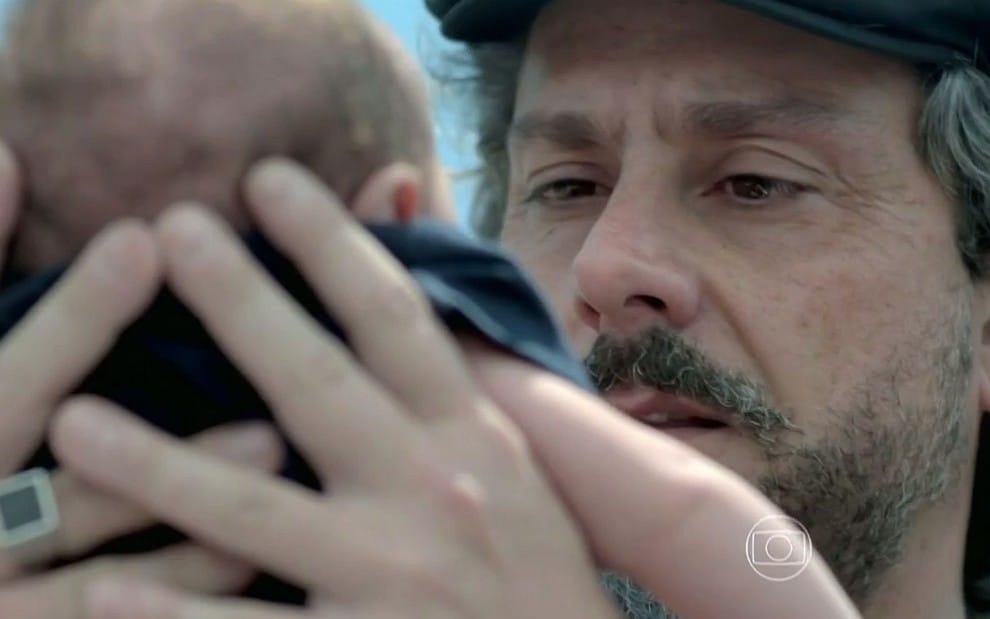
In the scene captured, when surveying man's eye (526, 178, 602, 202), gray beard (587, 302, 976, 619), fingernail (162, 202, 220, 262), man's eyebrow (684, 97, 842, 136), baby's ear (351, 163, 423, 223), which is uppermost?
fingernail (162, 202, 220, 262)

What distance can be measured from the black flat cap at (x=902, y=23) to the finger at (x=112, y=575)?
55.1 inches

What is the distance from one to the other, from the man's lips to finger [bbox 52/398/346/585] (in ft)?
3.25

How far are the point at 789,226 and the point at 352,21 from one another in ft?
3.72

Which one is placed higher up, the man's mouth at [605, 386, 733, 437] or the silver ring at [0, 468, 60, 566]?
the silver ring at [0, 468, 60, 566]

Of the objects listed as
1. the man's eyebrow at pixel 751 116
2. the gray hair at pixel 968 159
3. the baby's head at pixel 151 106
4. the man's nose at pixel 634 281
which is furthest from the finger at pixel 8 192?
the gray hair at pixel 968 159

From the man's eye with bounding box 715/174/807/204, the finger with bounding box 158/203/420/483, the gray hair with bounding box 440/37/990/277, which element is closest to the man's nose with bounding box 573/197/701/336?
the man's eye with bounding box 715/174/807/204

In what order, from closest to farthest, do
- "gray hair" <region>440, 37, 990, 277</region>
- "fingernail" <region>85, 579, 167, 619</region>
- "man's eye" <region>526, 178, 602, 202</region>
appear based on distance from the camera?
"fingernail" <region>85, 579, 167, 619</region> → "gray hair" <region>440, 37, 990, 277</region> → "man's eye" <region>526, 178, 602, 202</region>

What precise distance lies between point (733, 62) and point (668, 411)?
602mm

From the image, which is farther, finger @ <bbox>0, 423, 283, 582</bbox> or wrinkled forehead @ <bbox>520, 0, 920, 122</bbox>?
wrinkled forehead @ <bbox>520, 0, 920, 122</bbox>

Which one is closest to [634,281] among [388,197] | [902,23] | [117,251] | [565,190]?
[565,190]

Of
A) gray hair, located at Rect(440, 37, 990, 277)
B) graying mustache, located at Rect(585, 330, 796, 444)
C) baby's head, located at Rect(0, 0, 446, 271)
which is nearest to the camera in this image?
baby's head, located at Rect(0, 0, 446, 271)

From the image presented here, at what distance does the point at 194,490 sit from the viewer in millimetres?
958

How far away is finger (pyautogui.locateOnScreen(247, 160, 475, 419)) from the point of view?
101cm

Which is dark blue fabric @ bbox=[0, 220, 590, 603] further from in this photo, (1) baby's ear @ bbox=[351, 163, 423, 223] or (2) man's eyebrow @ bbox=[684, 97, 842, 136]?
(2) man's eyebrow @ bbox=[684, 97, 842, 136]
